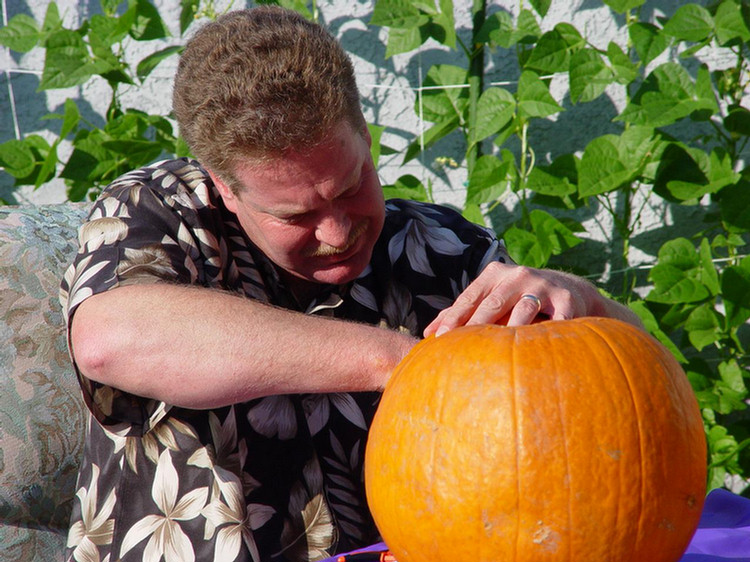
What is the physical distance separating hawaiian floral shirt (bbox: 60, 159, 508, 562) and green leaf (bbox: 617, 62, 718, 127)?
1227 mm

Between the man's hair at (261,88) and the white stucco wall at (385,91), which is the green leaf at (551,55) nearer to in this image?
the white stucco wall at (385,91)

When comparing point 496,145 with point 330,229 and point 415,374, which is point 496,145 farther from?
point 415,374

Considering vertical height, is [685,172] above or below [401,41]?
below

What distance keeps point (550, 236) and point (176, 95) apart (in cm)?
161

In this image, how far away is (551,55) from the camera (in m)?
2.60

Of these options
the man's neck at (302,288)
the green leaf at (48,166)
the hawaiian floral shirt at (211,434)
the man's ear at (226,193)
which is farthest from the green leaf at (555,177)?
the green leaf at (48,166)

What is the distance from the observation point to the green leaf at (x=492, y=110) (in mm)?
2643

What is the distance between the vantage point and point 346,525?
5.03ft

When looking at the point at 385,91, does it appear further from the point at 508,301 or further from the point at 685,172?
the point at 508,301

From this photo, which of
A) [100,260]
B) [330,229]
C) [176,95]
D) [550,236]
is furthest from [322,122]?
[550,236]

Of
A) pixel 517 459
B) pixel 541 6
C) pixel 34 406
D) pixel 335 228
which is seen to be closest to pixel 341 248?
pixel 335 228

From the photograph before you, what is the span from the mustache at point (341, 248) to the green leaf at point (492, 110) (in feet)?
4.37

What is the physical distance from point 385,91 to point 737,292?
143cm

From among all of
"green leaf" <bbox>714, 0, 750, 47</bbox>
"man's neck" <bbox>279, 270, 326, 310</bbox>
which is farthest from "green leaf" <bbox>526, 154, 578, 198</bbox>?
"man's neck" <bbox>279, 270, 326, 310</bbox>
